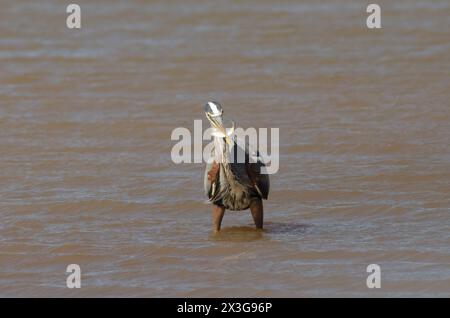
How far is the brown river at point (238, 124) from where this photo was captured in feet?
30.0

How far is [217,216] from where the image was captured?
9.67m

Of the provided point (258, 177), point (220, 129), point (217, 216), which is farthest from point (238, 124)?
point (220, 129)

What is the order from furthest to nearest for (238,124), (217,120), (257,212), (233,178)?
(238,124) → (257,212) → (233,178) → (217,120)

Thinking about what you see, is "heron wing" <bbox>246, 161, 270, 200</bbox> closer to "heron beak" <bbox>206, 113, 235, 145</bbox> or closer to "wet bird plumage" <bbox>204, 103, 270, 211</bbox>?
"wet bird plumage" <bbox>204, 103, 270, 211</bbox>

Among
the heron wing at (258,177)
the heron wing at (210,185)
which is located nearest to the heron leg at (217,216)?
the heron wing at (210,185)

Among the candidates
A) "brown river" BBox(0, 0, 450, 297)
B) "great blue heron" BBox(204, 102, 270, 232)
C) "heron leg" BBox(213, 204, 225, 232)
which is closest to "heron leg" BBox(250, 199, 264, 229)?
"great blue heron" BBox(204, 102, 270, 232)

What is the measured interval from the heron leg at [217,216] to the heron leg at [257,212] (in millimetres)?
244

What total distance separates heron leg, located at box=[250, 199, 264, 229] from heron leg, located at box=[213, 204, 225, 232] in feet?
0.80

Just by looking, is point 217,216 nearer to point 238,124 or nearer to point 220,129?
point 220,129

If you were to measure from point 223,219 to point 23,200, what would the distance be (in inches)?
79.8

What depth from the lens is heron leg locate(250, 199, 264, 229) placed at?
9492 mm

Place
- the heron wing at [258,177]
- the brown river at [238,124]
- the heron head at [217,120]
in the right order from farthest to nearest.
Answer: the heron wing at [258,177] → the brown river at [238,124] → the heron head at [217,120]

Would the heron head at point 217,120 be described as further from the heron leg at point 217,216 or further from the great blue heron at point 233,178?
the heron leg at point 217,216

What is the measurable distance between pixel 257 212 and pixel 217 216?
0.34 metres
